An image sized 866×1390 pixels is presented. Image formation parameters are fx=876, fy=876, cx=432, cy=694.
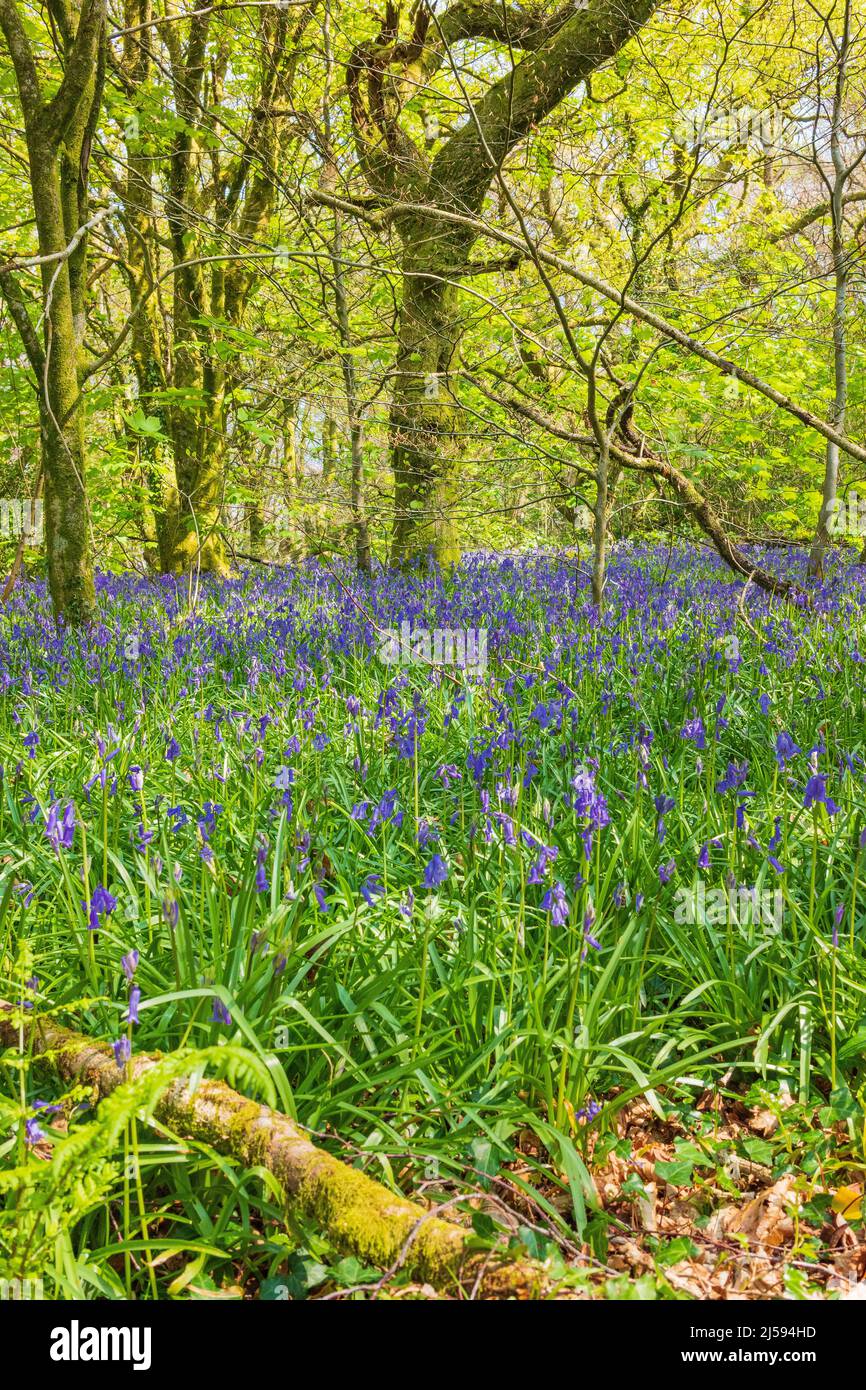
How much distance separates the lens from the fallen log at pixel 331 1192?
4.16 ft

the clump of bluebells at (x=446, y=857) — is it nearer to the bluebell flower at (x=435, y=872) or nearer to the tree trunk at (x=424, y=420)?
the bluebell flower at (x=435, y=872)

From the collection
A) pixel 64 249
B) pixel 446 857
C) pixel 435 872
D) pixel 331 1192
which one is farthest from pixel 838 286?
pixel 331 1192

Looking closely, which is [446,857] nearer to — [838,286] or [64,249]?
[64,249]

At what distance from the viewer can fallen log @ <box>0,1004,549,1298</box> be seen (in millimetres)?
1269

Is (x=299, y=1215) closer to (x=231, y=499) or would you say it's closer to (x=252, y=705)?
(x=252, y=705)

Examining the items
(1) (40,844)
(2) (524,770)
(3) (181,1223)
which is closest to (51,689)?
(1) (40,844)

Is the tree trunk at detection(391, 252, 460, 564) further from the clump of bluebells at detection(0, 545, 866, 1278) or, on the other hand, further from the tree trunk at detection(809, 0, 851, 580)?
the clump of bluebells at detection(0, 545, 866, 1278)

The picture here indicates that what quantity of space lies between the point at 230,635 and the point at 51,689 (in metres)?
1.35

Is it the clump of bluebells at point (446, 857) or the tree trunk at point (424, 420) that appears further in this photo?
the tree trunk at point (424, 420)

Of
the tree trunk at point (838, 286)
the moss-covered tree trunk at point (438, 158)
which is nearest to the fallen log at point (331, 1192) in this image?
the moss-covered tree trunk at point (438, 158)

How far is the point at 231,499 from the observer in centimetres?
1087

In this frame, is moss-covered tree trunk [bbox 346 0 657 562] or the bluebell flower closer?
the bluebell flower

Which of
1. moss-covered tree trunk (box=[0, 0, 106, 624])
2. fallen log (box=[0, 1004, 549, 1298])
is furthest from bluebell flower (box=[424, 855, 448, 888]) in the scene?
moss-covered tree trunk (box=[0, 0, 106, 624])

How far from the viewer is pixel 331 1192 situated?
1.37 meters
